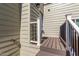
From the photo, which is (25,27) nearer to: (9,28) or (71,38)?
(9,28)

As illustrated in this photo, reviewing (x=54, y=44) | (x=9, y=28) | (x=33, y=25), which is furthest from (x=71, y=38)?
(x=9, y=28)

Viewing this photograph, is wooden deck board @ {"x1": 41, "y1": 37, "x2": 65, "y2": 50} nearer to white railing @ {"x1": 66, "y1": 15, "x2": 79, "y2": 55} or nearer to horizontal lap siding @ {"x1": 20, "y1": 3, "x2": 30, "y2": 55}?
white railing @ {"x1": 66, "y1": 15, "x2": 79, "y2": 55}

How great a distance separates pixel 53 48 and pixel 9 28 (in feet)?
2.44

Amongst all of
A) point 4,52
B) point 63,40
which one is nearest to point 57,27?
point 63,40

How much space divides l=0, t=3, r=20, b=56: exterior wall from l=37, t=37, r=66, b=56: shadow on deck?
47cm

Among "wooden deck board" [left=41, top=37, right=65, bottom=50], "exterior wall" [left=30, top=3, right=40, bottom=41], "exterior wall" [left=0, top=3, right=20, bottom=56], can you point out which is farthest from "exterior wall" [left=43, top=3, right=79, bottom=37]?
"exterior wall" [left=0, top=3, right=20, bottom=56]

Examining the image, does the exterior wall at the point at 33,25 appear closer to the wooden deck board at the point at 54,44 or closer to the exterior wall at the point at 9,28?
the exterior wall at the point at 9,28

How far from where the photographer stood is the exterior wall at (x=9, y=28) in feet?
6.35

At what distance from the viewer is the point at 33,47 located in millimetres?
2221

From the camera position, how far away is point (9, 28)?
2.03 metres

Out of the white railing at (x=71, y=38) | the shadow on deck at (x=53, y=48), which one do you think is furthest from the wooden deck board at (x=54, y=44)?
the white railing at (x=71, y=38)

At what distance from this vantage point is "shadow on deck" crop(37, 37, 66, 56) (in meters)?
1.70

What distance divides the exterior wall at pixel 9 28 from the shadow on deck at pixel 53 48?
0.47 meters

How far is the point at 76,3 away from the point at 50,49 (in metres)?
0.70
